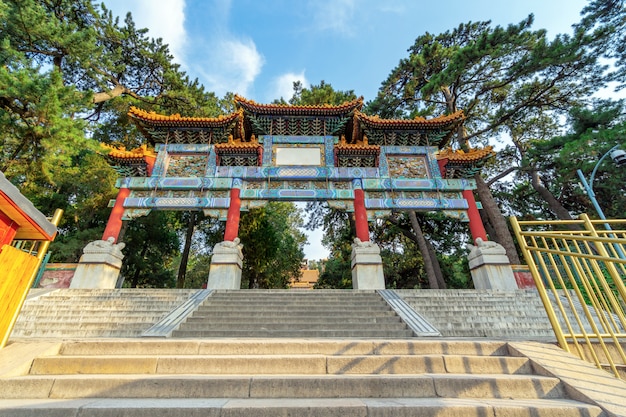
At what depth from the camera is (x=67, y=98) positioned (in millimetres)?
8445

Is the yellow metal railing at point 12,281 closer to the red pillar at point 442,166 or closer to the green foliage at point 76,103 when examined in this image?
the green foliage at point 76,103

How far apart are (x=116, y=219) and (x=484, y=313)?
11.7 m

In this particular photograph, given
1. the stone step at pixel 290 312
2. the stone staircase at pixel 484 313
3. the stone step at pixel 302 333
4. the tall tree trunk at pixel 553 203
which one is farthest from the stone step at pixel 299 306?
the tall tree trunk at pixel 553 203

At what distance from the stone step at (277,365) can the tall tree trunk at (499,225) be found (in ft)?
33.5

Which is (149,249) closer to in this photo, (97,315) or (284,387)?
(97,315)

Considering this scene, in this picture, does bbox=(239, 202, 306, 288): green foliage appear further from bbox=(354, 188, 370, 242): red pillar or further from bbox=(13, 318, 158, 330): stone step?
bbox=(13, 318, 158, 330): stone step

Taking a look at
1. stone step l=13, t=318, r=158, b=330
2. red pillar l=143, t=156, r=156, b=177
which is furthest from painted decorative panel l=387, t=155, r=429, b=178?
red pillar l=143, t=156, r=156, b=177

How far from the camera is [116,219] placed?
32.0 ft

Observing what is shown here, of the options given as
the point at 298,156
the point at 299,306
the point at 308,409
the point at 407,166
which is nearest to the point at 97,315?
the point at 299,306

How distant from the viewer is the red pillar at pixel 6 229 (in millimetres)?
2940

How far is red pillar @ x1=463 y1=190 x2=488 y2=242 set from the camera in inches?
388

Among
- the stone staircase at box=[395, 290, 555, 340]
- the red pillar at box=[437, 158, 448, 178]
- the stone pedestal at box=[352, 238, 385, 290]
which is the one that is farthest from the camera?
the red pillar at box=[437, 158, 448, 178]

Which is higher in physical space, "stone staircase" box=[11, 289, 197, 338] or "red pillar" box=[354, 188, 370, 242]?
"red pillar" box=[354, 188, 370, 242]

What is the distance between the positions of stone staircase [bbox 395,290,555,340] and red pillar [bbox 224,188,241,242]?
592cm
